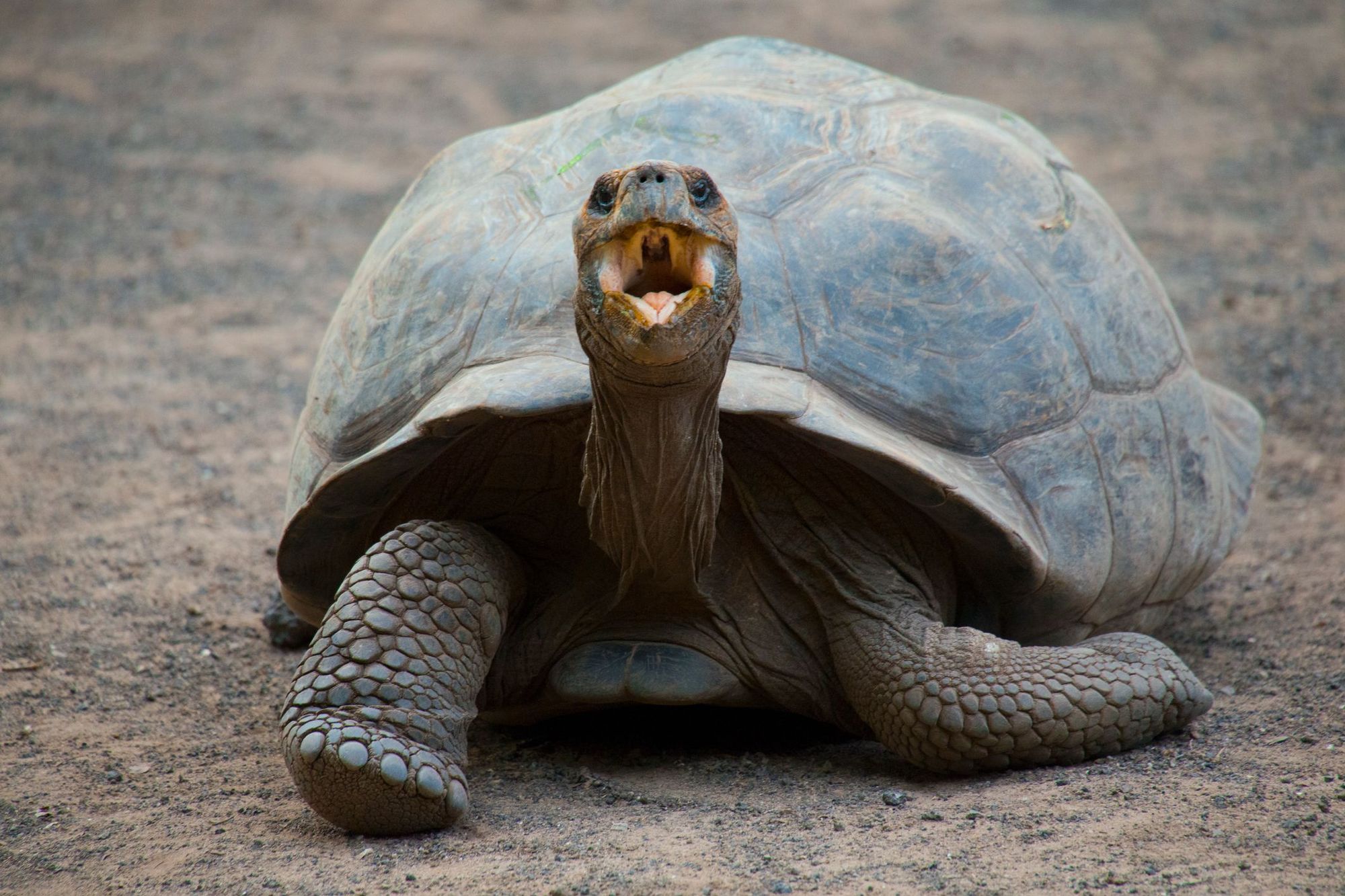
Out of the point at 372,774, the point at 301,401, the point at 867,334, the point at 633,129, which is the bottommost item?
the point at 372,774

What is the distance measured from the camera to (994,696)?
284 centimetres

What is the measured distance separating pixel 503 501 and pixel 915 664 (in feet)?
3.16

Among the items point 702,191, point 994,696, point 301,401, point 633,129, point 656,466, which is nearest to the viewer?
point 702,191

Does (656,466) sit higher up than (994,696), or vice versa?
(656,466)

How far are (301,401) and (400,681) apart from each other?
3.35 m

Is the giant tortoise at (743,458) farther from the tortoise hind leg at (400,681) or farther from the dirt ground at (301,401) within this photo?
the dirt ground at (301,401)

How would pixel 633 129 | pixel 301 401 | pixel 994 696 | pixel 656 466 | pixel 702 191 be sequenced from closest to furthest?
pixel 702 191, pixel 656 466, pixel 994 696, pixel 633 129, pixel 301 401

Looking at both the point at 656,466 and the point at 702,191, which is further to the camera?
the point at 656,466

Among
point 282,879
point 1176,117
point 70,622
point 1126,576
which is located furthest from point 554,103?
point 282,879

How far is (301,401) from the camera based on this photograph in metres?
5.84

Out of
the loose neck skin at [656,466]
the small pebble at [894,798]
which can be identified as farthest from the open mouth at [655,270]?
the small pebble at [894,798]

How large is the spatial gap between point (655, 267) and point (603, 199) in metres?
0.15

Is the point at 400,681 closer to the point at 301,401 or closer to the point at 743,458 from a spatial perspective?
the point at 743,458

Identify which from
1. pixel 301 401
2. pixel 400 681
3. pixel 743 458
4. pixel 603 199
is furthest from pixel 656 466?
pixel 301 401
